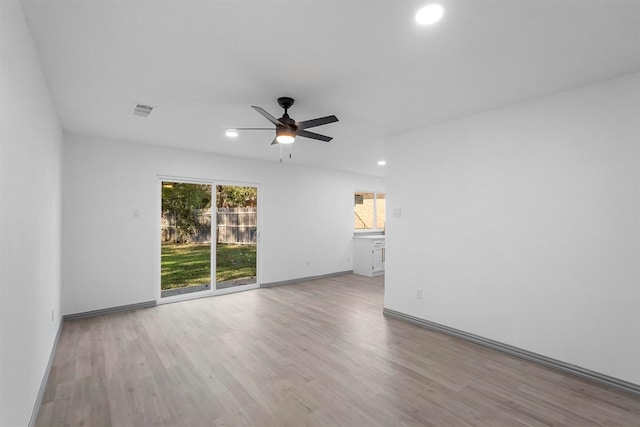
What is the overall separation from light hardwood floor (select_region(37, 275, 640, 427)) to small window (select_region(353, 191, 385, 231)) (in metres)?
4.29

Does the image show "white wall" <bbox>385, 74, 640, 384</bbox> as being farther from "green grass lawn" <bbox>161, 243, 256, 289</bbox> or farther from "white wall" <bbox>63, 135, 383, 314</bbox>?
"green grass lawn" <bbox>161, 243, 256, 289</bbox>

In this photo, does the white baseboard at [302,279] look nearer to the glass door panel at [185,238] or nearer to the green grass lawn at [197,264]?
the green grass lawn at [197,264]

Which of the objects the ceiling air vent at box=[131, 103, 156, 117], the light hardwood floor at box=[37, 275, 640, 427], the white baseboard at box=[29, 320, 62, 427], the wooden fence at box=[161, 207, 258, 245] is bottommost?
the light hardwood floor at box=[37, 275, 640, 427]

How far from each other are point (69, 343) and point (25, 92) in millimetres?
2818

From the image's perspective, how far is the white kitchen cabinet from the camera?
720 centimetres

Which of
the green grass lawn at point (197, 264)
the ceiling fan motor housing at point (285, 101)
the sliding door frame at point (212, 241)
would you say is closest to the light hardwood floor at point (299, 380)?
the sliding door frame at point (212, 241)

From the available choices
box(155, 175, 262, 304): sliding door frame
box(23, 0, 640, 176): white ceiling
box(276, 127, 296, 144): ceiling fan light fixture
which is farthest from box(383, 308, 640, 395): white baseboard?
box(155, 175, 262, 304): sliding door frame

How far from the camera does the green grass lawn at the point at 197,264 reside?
5.20 meters

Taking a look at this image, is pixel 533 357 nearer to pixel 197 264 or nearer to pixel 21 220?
pixel 21 220

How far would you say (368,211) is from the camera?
8398mm

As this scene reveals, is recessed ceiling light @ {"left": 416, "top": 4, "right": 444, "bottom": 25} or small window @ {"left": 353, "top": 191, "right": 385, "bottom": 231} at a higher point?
recessed ceiling light @ {"left": 416, "top": 4, "right": 444, "bottom": 25}

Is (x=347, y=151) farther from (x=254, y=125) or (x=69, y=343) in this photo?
(x=69, y=343)

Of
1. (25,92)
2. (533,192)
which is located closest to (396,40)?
(533,192)

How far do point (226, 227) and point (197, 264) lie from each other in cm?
84
